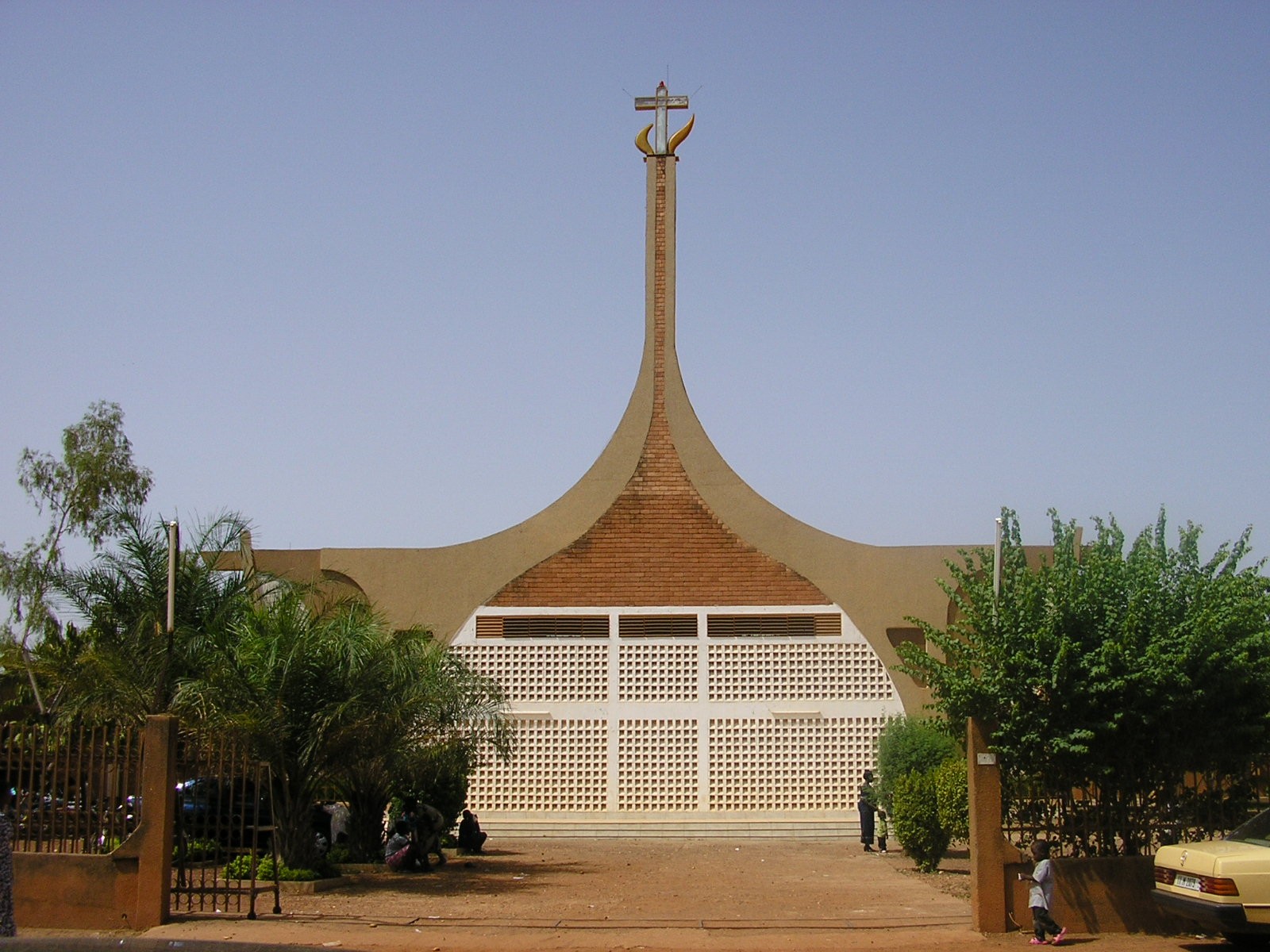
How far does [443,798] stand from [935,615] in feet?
31.1

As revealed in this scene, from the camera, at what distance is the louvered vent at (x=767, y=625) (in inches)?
948

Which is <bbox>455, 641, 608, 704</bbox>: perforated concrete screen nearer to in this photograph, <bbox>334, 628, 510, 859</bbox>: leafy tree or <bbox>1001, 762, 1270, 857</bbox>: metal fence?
<bbox>334, 628, 510, 859</bbox>: leafy tree

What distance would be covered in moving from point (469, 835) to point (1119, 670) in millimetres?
10904

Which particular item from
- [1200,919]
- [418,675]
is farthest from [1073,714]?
[418,675]

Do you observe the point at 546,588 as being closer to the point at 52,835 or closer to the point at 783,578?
the point at 783,578

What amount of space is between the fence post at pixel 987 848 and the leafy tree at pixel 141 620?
384 inches

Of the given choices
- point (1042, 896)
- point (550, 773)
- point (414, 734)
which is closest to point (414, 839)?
point (414, 734)

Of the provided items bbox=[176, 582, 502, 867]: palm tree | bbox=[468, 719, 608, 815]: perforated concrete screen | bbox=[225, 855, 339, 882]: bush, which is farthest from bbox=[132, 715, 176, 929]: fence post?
bbox=[468, 719, 608, 815]: perforated concrete screen

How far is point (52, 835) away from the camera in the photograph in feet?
42.2

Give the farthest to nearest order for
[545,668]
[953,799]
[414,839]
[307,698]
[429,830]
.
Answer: [545,668], [429,830], [953,799], [414,839], [307,698]

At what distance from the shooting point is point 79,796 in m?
12.7

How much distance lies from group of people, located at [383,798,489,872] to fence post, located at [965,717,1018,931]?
7.82 meters

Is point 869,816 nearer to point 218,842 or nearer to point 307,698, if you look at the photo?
point 307,698

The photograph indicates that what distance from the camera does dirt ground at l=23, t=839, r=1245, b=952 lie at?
38.6 feet
